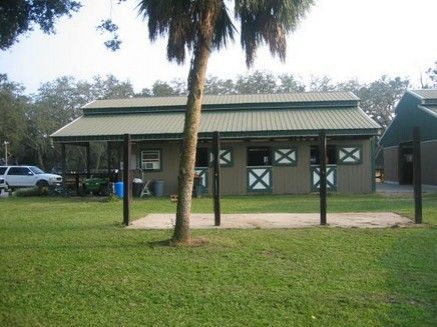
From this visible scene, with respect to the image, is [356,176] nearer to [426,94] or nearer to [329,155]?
[329,155]

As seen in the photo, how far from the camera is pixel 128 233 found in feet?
35.6

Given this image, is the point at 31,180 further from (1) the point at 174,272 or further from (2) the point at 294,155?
(1) the point at 174,272

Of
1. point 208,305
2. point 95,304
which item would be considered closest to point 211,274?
point 208,305

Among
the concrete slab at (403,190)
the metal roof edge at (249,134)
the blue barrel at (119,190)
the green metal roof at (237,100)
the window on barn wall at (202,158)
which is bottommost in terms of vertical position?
the concrete slab at (403,190)

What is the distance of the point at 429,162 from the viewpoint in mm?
28078

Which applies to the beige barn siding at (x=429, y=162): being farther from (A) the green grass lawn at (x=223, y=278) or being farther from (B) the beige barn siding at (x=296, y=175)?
(A) the green grass lawn at (x=223, y=278)

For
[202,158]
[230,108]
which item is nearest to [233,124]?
[202,158]

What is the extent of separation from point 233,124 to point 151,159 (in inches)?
179

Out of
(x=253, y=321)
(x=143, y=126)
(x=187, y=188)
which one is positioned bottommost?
(x=253, y=321)

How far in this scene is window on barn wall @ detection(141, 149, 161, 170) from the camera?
2491 centimetres

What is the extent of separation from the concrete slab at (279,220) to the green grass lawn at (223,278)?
882 mm

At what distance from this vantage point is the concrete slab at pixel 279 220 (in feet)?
39.0

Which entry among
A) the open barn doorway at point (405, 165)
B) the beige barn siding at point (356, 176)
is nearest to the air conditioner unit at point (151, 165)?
the beige barn siding at point (356, 176)

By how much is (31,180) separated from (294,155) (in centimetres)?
1775
